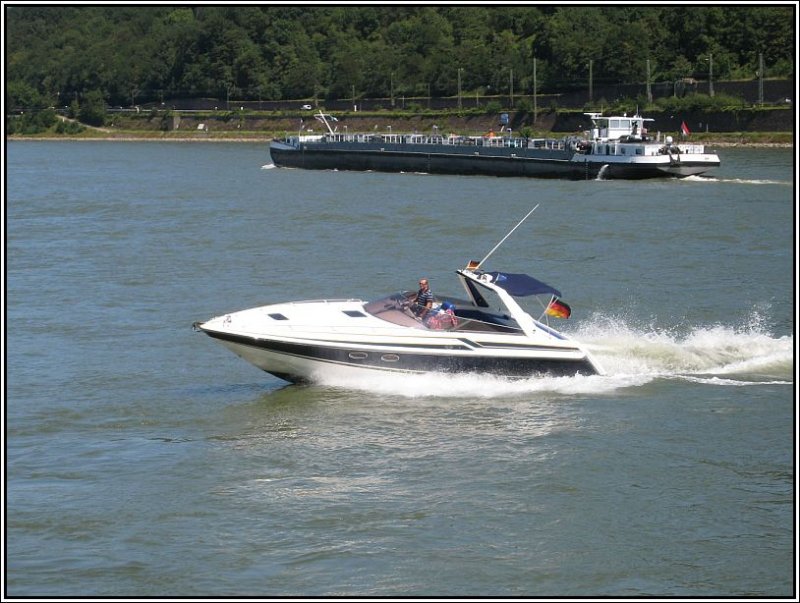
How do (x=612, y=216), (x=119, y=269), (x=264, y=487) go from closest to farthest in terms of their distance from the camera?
(x=264, y=487) → (x=119, y=269) → (x=612, y=216)

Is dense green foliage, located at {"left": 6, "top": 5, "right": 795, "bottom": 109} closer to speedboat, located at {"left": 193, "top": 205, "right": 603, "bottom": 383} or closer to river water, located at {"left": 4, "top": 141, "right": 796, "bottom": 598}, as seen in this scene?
river water, located at {"left": 4, "top": 141, "right": 796, "bottom": 598}

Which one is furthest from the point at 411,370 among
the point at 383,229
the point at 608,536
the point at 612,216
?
the point at 612,216

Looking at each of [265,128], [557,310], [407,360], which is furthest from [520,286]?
[265,128]

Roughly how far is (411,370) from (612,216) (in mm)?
31873

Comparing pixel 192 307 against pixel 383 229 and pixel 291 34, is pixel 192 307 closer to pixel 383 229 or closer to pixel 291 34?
pixel 383 229

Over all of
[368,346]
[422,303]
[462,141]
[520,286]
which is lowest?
[368,346]

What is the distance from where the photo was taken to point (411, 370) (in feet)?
70.6

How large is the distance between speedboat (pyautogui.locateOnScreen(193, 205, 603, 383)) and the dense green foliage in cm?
9527

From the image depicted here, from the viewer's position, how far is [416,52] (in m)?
157

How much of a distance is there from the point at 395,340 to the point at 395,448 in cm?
271

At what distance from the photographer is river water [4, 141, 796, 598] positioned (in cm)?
1501

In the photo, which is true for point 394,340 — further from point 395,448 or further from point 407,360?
point 395,448

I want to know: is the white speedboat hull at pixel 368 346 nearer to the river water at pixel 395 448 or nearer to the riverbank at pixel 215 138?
the river water at pixel 395 448

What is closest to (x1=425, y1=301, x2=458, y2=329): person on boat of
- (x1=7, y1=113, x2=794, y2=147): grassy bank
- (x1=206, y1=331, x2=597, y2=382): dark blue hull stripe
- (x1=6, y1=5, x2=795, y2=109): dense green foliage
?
(x1=206, y1=331, x2=597, y2=382): dark blue hull stripe
